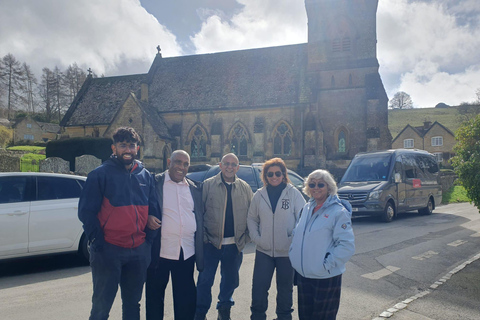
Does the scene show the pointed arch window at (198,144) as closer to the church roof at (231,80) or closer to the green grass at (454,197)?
the church roof at (231,80)

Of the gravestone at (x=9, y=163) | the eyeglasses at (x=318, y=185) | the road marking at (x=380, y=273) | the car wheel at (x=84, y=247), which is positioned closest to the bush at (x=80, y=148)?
the gravestone at (x=9, y=163)

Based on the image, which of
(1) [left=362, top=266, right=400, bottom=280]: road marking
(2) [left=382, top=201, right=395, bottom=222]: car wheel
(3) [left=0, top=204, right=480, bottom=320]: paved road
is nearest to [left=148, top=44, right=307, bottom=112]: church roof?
(2) [left=382, top=201, right=395, bottom=222]: car wheel

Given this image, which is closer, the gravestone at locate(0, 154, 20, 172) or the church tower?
the gravestone at locate(0, 154, 20, 172)

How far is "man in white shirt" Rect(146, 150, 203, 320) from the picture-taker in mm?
3648

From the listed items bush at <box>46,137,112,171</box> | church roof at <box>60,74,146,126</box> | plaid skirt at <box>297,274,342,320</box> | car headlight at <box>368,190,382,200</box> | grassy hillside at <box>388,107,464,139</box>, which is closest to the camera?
plaid skirt at <box>297,274,342,320</box>

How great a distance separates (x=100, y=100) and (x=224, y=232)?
1301 inches

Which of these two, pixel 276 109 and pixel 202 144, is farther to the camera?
pixel 202 144

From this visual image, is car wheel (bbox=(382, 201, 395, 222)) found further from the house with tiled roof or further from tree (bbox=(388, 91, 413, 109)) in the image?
tree (bbox=(388, 91, 413, 109))

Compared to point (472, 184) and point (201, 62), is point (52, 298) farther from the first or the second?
point (201, 62)

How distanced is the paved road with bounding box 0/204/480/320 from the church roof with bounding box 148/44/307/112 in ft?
63.6

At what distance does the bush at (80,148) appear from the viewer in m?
25.6

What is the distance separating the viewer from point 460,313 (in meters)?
4.53

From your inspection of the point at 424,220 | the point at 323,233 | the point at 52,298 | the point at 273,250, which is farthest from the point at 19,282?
the point at 424,220

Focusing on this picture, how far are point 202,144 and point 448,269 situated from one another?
81.2 ft
